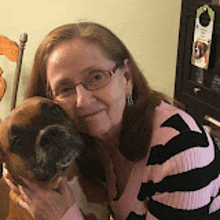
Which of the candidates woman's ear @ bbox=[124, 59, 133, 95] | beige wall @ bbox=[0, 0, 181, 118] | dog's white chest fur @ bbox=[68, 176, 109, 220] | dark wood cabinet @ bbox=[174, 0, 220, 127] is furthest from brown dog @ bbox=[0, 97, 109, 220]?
beige wall @ bbox=[0, 0, 181, 118]

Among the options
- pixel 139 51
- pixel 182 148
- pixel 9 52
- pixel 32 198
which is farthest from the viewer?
pixel 139 51

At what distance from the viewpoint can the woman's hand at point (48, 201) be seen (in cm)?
87

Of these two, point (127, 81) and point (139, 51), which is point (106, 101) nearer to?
point (127, 81)

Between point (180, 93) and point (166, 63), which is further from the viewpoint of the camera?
point (166, 63)

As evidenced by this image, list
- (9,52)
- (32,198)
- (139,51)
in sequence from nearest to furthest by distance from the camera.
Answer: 1. (32,198)
2. (9,52)
3. (139,51)

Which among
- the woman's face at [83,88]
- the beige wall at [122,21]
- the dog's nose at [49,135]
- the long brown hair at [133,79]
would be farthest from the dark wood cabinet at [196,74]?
the dog's nose at [49,135]

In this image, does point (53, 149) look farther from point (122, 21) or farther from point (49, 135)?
point (122, 21)

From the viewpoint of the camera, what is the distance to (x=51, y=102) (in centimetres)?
80

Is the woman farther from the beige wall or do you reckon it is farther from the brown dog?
the beige wall

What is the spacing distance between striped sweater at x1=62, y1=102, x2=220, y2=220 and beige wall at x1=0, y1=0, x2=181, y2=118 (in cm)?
134

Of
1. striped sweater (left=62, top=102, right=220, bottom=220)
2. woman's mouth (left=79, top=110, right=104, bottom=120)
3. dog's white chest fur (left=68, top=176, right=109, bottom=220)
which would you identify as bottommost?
dog's white chest fur (left=68, top=176, right=109, bottom=220)

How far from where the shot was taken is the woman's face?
769 mm

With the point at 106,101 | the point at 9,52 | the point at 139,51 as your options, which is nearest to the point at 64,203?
the point at 106,101

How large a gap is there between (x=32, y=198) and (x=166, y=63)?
1592 mm
